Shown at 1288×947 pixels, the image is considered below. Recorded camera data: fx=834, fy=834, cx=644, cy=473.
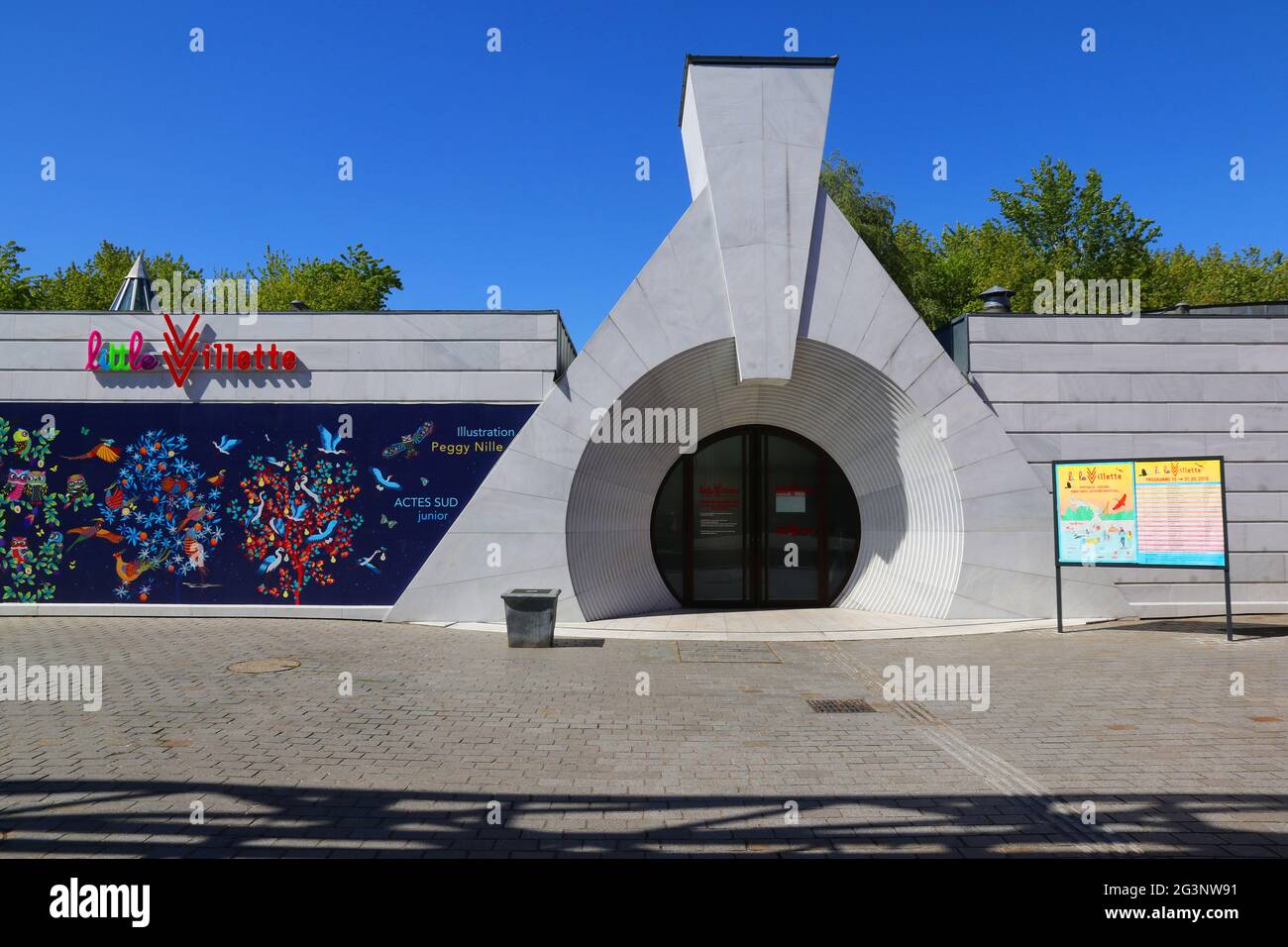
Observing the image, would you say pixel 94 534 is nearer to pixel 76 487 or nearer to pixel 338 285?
pixel 76 487

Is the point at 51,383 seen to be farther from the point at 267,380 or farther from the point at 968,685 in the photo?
the point at 968,685

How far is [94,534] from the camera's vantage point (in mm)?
15734

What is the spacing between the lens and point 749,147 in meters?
15.2

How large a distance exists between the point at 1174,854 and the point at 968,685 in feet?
16.5

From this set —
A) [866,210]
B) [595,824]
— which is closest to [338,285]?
[866,210]

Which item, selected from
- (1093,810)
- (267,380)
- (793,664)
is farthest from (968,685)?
(267,380)

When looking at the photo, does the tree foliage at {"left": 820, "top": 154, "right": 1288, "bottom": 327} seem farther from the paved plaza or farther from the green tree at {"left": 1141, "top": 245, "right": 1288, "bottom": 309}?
the paved plaza

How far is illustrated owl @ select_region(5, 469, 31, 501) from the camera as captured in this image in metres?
15.8

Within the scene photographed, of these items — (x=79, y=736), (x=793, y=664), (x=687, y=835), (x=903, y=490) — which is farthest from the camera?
(x=903, y=490)

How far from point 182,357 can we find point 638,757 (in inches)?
523

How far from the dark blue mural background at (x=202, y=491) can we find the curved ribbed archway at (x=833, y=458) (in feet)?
7.70

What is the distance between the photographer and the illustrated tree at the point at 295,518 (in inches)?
615

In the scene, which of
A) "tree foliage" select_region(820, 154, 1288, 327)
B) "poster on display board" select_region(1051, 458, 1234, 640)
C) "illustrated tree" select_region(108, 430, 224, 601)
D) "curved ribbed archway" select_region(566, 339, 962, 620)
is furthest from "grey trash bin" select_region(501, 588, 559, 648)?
"tree foliage" select_region(820, 154, 1288, 327)

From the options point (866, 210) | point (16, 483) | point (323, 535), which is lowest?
point (323, 535)
